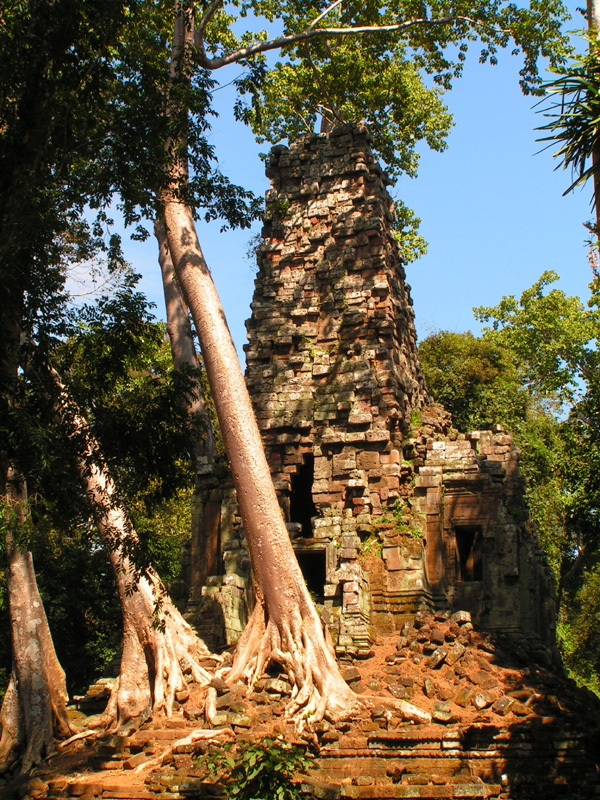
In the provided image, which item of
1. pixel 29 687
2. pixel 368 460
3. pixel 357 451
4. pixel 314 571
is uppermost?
pixel 357 451

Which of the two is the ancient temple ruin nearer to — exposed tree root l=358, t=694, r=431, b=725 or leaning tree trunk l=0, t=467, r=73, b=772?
exposed tree root l=358, t=694, r=431, b=725

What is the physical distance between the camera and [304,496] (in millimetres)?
16250

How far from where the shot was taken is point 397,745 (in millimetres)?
9742

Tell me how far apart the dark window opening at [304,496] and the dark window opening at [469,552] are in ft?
8.12

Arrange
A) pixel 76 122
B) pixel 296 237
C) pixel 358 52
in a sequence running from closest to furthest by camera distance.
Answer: pixel 76 122
pixel 296 237
pixel 358 52

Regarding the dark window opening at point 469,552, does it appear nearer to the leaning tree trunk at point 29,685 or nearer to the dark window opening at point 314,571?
the dark window opening at point 314,571

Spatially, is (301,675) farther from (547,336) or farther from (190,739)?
(547,336)

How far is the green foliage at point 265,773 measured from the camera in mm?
8188

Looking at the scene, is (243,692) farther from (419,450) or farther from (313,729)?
(419,450)

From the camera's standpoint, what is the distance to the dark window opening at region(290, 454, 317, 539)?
1515 centimetres

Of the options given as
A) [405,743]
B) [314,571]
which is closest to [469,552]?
[314,571]

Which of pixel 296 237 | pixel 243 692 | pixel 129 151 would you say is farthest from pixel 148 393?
pixel 296 237

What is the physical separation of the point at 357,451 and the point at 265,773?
674 centimetres

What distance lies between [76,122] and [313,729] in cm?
744
